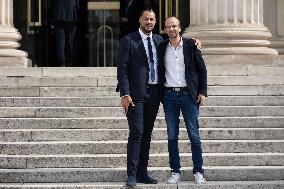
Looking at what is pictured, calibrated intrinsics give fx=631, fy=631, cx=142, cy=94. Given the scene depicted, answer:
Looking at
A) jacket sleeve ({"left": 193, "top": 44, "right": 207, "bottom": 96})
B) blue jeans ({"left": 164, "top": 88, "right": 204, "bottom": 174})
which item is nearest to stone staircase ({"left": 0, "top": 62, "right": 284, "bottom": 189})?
blue jeans ({"left": 164, "top": 88, "right": 204, "bottom": 174})

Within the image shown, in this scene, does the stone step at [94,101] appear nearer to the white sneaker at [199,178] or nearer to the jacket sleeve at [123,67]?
the jacket sleeve at [123,67]

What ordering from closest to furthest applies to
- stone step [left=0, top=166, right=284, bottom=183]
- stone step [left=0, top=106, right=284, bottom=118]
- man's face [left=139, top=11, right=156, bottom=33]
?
man's face [left=139, top=11, right=156, bottom=33] < stone step [left=0, top=166, right=284, bottom=183] < stone step [left=0, top=106, right=284, bottom=118]

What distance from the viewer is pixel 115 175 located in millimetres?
7672

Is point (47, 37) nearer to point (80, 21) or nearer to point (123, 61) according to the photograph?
point (80, 21)

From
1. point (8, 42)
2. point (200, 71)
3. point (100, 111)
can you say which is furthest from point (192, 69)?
point (8, 42)

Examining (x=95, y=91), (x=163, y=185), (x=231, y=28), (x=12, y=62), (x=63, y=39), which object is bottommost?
(x=163, y=185)

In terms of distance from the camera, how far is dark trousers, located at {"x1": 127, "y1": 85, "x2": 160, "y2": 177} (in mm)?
7215

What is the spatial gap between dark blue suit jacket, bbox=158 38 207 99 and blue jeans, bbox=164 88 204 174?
0.12m

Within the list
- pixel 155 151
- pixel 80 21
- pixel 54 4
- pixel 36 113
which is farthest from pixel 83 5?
pixel 155 151

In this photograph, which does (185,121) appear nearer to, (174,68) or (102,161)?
(174,68)

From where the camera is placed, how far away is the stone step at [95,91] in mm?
10250

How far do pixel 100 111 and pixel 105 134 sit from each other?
2.56ft

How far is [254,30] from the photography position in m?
12.2

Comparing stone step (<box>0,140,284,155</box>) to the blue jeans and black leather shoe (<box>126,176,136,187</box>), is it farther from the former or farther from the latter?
black leather shoe (<box>126,176,136,187</box>)
